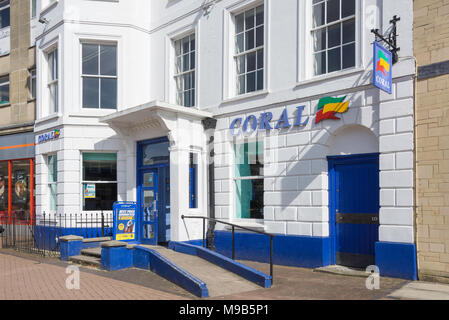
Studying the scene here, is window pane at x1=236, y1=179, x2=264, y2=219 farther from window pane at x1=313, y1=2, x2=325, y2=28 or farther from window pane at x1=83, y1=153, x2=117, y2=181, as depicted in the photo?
window pane at x1=83, y1=153, x2=117, y2=181

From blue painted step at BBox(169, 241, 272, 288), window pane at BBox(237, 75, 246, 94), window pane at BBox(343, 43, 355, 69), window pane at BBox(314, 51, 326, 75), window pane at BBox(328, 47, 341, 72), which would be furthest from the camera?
window pane at BBox(237, 75, 246, 94)

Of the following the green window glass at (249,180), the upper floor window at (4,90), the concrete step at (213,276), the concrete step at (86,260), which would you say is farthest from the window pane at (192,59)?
the upper floor window at (4,90)

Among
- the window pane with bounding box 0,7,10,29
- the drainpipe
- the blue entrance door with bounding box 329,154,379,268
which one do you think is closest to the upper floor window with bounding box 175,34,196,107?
the drainpipe

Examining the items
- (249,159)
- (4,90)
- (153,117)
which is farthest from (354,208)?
(4,90)

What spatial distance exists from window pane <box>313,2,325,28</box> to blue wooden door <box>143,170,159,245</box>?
6.00m

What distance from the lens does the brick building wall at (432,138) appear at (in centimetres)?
Result: 793

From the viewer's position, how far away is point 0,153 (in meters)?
17.8

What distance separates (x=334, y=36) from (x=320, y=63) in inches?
25.8

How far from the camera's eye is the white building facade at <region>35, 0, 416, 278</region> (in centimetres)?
894

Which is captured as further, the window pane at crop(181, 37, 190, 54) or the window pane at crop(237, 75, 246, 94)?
the window pane at crop(181, 37, 190, 54)

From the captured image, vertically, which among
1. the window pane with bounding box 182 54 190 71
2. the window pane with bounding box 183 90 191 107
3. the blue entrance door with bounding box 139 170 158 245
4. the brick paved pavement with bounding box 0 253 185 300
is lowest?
the brick paved pavement with bounding box 0 253 185 300

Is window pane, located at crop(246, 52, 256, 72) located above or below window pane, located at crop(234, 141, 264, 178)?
above

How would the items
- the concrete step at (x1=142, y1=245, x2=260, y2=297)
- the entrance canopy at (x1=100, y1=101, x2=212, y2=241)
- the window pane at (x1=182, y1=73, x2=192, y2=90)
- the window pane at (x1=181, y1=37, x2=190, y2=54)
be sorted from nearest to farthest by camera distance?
the concrete step at (x1=142, y1=245, x2=260, y2=297) < the entrance canopy at (x1=100, y1=101, x2=212, y2=241) < the window pane at (x1=182, y1=73, x2=192, y2=90) < the window pane at (x1=181, y1=37, x2=190, y2=54)

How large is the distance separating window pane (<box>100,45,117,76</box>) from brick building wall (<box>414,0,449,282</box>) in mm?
9031
